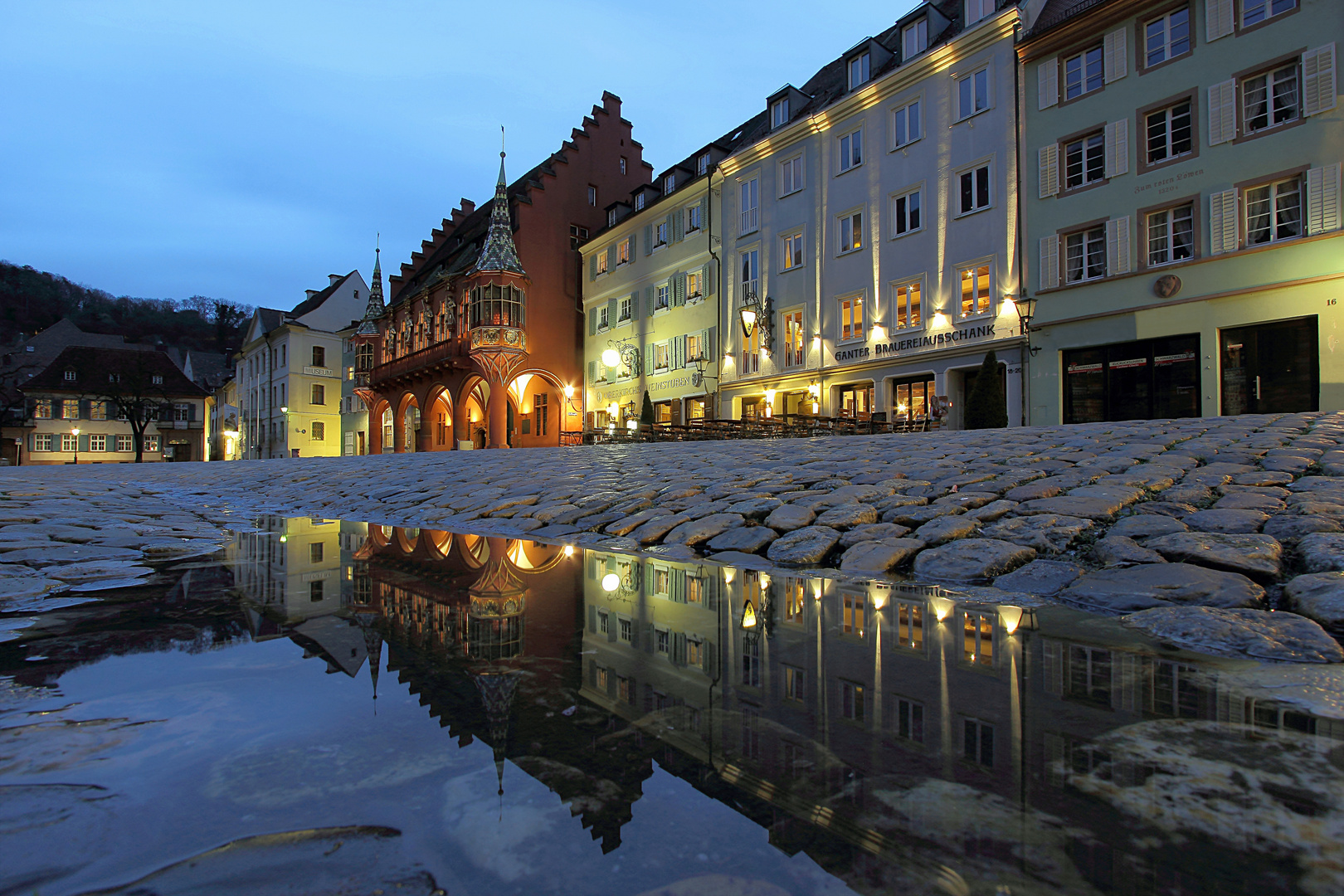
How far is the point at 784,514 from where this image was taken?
18.6 ft

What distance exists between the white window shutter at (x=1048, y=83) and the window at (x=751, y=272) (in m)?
10.9

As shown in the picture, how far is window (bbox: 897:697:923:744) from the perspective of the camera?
1.70m

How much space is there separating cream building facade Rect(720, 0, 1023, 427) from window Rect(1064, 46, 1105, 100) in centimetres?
153

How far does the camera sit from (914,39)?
2319 centimetres

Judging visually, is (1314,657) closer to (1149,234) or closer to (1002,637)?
(1002,637)

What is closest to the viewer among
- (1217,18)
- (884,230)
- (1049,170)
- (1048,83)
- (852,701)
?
(852,701)

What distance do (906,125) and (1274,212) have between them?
1079 centimetres

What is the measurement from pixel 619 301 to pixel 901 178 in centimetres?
1553

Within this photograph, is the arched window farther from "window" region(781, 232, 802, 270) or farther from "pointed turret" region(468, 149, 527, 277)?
"window" region(781, 232, 802, 270)

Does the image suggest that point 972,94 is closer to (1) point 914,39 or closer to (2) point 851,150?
(1) point 914,39

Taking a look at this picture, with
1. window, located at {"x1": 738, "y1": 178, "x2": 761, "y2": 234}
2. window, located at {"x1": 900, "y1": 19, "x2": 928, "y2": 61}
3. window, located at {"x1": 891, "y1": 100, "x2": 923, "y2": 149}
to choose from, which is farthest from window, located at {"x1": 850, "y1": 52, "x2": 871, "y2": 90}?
window, located at {"x1": 738, "y1": 178, "x2": 761, "y2": 234}

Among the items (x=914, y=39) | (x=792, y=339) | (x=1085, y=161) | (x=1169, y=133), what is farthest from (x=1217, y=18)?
(x=792, y=339)

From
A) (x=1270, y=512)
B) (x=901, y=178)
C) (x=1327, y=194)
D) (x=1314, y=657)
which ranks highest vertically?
(x=901, y=178)

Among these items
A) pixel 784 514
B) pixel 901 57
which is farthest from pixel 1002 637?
pixel 901 57
